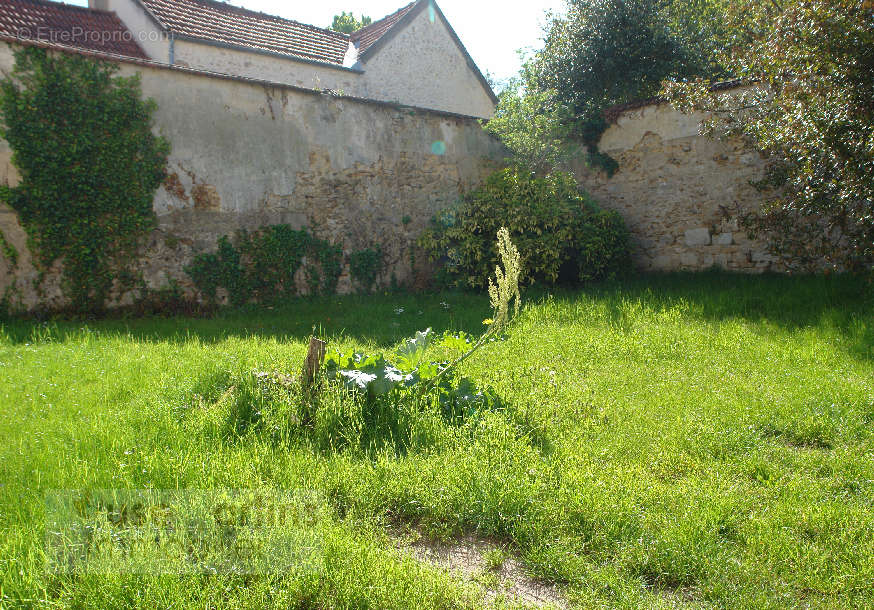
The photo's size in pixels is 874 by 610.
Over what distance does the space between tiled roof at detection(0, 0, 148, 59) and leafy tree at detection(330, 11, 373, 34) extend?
1850 cm

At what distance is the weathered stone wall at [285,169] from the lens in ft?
27.0

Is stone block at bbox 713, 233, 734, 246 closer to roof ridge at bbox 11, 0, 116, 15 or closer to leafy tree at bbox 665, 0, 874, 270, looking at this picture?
leafy tree at bbox 665, 0, 874, 270

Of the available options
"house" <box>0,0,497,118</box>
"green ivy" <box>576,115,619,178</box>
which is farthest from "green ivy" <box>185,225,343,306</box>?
"green ivy" <box>576,115,619,178</box>

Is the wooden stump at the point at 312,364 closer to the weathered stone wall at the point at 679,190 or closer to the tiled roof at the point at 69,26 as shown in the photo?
the weathered stone wall at the point at 679,190

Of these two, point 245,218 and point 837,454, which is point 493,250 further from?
point 837,454

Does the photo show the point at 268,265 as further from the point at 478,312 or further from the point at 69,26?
the point at 69,26

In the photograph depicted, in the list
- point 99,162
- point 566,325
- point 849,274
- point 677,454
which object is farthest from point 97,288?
point 849,274

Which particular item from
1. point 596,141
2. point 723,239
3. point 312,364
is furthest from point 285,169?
point 723,239

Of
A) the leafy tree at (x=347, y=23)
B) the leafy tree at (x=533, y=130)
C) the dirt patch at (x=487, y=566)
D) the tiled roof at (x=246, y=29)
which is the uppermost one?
the leafy tree at (x=347, y=23)

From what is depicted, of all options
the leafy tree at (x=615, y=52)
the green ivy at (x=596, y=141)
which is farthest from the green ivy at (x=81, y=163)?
the leafy tree at (x=615, y=52)

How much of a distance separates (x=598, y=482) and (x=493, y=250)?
21.7 feet

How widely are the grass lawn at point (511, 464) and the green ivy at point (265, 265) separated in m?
2.56

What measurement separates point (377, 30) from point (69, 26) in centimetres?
820

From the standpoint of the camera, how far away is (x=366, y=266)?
10.1 metres
